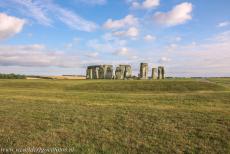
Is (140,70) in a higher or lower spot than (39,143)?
higher

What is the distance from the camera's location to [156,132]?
1169 cm

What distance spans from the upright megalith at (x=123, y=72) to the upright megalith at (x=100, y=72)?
6.95ft

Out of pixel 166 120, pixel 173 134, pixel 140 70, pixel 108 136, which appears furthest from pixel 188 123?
pixel 140 70

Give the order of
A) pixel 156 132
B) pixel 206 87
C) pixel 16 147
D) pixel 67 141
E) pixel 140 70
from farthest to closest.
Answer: pixel 140 70, pixel 206 87, pixel 156 132, pixel 67 141, pixel 16 147

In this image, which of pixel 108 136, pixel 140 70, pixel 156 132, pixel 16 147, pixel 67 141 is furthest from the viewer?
pixel 140 70

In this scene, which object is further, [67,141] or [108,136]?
[108,136]

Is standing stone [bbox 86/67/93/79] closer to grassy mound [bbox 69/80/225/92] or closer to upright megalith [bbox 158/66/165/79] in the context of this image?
upright megalith [bbox 158/66/165/79]

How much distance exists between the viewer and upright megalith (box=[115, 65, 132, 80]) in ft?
234

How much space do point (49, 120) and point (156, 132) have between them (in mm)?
5624

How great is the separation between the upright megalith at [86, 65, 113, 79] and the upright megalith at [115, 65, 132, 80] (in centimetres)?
212

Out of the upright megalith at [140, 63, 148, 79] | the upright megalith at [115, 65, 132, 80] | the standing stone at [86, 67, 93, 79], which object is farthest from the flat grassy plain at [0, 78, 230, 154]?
the standing stone at [86, 67, 93, 79]

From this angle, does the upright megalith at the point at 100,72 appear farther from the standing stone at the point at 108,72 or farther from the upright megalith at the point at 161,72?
the upright megalith at the point at 161,72

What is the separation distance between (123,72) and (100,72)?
7.26 m

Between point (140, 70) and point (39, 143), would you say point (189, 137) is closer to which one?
point (39, 143)
